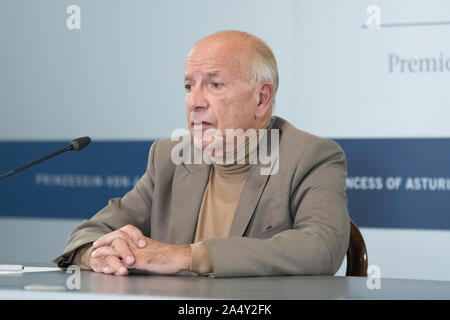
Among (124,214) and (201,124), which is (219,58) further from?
(124,214)

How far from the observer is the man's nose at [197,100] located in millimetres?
2287

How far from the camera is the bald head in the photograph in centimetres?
231

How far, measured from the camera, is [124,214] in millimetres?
2418

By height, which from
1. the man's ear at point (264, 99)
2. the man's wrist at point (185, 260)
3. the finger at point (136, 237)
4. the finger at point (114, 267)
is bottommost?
the finger at point (114, 267)

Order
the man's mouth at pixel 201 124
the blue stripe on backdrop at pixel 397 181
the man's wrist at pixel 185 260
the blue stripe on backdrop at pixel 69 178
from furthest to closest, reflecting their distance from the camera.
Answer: the blue stripe on backdrop at pixel 69 178, the blue stripe on backdrop at pixel 397 181, the man's mouth at pixel 201 124, the man's wrist at pixel 185 260

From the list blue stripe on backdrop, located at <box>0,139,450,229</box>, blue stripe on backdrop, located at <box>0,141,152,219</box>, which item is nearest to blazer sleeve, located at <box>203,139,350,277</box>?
blue stripe on backdrop, located at <box>0,139,450,229</box>

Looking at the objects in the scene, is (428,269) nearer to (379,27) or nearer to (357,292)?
(379,27)

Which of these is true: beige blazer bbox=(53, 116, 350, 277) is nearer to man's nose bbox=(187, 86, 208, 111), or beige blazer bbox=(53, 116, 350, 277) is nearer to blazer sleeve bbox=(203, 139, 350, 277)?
blazer sleeve bbox=(203, 139, 350, 277)

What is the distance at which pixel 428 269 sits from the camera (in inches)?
139

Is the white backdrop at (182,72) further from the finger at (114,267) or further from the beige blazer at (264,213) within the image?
the finger at (114,267)

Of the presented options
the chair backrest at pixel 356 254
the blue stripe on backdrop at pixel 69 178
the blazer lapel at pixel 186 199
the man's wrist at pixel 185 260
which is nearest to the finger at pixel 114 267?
the man's wrist at pixel 185 260

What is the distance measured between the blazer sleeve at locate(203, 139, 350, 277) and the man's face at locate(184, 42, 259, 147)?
29 centimetres

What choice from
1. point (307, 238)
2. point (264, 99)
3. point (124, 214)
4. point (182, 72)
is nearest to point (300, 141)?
point (264, 99)
